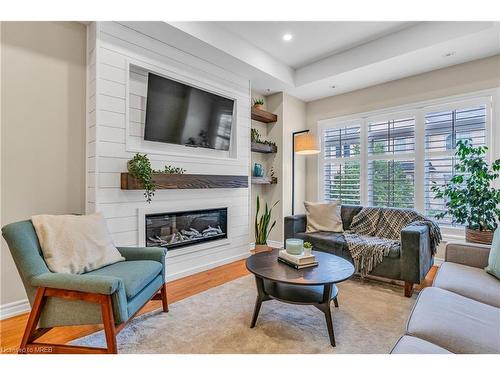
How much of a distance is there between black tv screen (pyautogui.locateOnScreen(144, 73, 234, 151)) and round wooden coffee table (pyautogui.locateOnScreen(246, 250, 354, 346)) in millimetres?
1765

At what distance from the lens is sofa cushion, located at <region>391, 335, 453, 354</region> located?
42.9 inches

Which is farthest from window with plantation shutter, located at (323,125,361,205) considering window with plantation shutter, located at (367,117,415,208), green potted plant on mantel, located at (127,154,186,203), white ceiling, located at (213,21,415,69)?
green potted plant on mantel, located at (127,154,186,203)

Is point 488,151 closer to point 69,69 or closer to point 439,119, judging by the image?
point 439,119

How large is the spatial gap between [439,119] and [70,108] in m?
4.41

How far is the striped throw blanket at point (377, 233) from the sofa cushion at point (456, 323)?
Answer: 127cm

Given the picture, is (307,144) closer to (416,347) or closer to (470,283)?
(470,283)

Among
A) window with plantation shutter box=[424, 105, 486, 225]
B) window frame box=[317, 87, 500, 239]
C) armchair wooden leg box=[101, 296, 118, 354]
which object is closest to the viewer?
armchair wooden leg box=[101, 296, 118, 354]

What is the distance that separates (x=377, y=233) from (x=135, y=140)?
305cm

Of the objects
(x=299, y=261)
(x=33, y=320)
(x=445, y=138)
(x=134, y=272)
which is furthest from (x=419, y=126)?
(x=33, y=320)

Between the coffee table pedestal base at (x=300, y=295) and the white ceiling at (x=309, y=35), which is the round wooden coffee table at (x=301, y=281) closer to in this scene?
the coffee table pedestal base at (x=300, y=295)

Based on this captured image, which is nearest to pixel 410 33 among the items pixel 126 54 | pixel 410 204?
pixel 410 204

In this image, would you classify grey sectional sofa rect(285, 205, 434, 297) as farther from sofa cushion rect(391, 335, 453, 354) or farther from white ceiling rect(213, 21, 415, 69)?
white ceiling rect(213, 21, 415, 69)

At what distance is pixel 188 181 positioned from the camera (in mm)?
3039

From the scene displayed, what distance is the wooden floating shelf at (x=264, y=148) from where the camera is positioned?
4125mm
